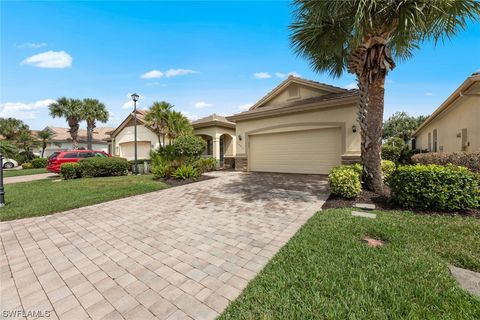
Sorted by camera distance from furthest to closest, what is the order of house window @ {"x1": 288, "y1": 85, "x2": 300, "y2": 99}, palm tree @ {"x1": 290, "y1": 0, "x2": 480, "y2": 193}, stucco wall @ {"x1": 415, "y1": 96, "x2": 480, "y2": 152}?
house window @ {"x1": 288, "y1": 85, "x2": 300, "y2": 99} < stucco wall @ {"x1": 415, "y1": 96, "x2": 480, "y2": 152} < palm tree @ {"x1": 290, "y1": 0, "x2": 480, "y2": 193}

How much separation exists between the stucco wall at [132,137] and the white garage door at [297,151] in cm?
948

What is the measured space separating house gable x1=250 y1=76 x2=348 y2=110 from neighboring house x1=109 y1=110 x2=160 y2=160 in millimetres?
10102

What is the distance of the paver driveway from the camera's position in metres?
2.19

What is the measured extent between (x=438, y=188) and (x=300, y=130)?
7.10m

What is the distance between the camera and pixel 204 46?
32.3 ft

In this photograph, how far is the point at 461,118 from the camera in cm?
950

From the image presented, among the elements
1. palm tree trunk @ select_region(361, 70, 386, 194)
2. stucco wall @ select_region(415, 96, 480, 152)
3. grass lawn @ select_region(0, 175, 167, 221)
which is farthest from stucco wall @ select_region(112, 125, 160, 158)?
stucco wall @ select_region(415, 96, 480, 152)

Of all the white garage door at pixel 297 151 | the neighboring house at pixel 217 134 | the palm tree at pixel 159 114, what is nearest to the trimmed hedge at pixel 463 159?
the white garage door at pixel 297 151

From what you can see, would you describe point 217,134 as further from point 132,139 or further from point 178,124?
point 132,139

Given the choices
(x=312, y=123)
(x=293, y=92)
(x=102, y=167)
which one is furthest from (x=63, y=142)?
(x=312, y=123)

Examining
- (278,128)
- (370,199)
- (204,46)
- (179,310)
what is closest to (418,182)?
(370,199)

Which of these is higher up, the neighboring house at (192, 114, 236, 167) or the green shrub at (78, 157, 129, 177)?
the neighboring house at (192, 114, 236, 167)

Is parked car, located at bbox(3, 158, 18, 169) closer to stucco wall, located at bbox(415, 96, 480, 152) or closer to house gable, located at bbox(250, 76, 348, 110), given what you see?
house gable, located at bbox(250, 76, 348, 110)

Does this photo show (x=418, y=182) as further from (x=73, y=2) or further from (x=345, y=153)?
(x=73, y=2)
